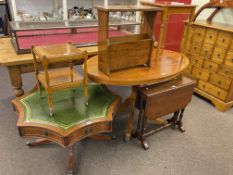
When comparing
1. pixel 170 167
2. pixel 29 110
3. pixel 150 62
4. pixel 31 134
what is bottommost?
pixel 170 167

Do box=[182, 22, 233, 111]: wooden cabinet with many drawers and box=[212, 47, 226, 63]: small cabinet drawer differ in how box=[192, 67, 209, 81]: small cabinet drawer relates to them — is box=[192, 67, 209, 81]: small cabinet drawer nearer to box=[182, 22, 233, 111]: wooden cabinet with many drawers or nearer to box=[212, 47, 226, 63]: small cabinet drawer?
box=[182, 22, 233, 111]: wooden cabinet with many drawers

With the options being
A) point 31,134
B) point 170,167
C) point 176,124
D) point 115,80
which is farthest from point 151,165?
point 31,134

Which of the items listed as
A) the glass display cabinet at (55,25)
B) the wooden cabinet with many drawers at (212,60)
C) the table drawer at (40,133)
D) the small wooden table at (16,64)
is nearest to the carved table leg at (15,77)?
the small wooden table at (16,64)

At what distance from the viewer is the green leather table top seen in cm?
136

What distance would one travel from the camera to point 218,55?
2.38 meters

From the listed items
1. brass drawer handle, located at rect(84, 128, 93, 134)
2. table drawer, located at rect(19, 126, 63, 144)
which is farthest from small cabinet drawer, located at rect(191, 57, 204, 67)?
table drawer, located at rect(19, 126, 63, 144)

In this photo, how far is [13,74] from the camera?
5.65 feet

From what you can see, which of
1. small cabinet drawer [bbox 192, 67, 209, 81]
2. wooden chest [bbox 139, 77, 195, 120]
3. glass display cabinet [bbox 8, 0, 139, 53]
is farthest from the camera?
small cabinet drawer [bbox 192, 67, 209, 81]

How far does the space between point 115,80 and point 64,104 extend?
0.46m

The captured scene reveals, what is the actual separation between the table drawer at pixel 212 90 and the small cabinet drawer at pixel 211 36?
0.56m

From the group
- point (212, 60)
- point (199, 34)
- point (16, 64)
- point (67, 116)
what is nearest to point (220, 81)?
point (212, 60)

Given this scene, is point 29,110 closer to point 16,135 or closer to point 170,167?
point 16,135

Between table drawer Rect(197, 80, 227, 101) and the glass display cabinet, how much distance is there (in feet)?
4.07

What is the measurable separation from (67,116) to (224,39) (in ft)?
6.54
